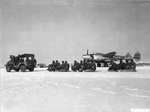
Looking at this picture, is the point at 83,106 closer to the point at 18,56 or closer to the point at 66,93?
the point at 66,93

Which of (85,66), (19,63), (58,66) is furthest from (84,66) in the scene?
(19,63)

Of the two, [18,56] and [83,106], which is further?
[18,56]

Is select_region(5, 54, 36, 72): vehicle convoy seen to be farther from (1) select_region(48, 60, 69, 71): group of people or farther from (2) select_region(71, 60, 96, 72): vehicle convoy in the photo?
(2) select_region(71, 60, 96, 72): vehicle convoy

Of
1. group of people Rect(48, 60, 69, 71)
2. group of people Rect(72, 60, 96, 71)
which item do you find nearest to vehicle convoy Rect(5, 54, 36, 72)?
group of people Rect(48, 60, 69, 71)

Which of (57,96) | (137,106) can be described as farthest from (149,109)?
(57,96)

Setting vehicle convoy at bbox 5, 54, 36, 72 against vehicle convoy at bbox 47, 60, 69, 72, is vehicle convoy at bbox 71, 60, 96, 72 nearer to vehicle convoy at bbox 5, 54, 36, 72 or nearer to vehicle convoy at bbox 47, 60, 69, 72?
vehicle convoy at bbox 47, 60, 69, 72

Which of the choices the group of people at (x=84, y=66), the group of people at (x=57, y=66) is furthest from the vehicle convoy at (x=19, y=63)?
the group of people at (x=84, y=66)

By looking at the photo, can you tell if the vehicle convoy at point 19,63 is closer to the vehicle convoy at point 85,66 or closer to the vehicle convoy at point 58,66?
the vehicle convoy at point 58,66

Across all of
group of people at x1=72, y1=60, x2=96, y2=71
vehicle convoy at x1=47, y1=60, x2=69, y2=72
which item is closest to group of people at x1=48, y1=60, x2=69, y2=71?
vehicle convoy at x1=47, y1=60, x2=69, y2=72

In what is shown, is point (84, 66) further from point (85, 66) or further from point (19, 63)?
point (19, 63)

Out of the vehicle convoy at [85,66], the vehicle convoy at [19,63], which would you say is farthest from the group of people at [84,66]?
the vehicle convoy at [19,63]

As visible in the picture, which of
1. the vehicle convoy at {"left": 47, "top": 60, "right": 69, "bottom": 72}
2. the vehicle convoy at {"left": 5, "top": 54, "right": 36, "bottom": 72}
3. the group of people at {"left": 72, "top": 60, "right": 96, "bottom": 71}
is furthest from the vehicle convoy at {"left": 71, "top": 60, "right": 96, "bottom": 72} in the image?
the vehicle convoy at {"left": 5, "top": 54, "right": 36, "bottom": 72}
